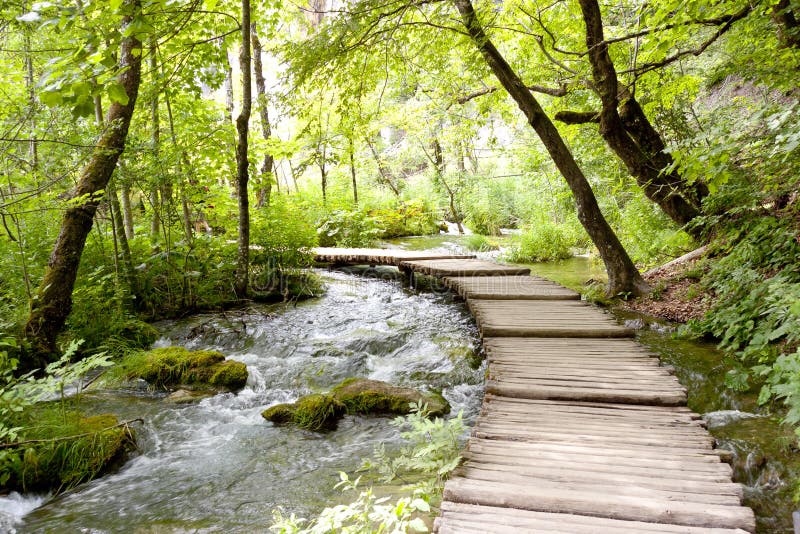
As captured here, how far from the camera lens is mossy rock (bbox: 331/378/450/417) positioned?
4570mm

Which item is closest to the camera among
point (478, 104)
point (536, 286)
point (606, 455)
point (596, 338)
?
point (606, 455)

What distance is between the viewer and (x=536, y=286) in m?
7.62

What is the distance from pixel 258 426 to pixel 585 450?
3104mm

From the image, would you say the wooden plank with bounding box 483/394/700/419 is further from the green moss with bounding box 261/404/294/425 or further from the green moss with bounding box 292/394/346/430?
the green moss with bounding box 261/404/294/425

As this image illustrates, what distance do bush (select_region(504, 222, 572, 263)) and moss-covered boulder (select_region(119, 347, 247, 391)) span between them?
9.33 meters

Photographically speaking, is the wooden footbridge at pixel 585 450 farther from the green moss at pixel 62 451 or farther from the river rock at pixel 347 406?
the green moss at pixel 62 451

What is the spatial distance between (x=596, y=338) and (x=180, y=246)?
21.9ft

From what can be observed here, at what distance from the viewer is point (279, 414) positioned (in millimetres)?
4543

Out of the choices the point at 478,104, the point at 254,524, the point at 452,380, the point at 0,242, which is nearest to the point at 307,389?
the point at 452,380

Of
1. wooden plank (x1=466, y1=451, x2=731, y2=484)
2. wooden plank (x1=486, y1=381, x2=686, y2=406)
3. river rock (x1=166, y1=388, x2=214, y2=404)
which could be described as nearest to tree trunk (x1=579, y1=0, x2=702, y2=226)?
wooden plank (x1=486, y1=381, x2=686, y2=406)

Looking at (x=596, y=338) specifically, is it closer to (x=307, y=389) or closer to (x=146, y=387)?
(x=307, y=389)

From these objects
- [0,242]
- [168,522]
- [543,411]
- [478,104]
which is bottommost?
[168,522]

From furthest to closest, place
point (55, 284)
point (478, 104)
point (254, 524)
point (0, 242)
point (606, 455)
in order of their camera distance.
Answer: point (478, 104) → point (0, 242) → point (55, 284) → point (254, 524) → point (606, 455)

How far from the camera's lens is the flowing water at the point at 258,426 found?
10.5ft
